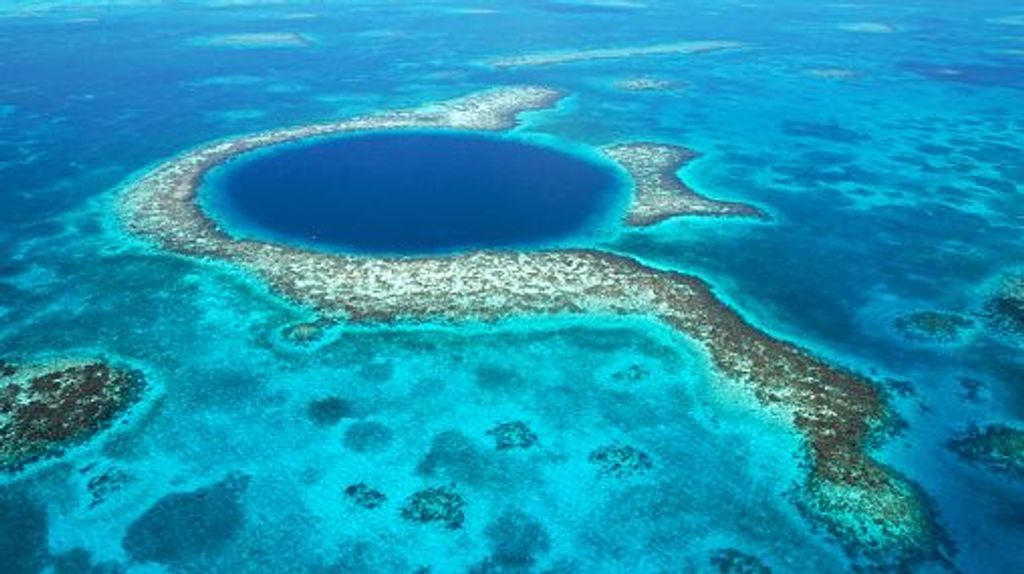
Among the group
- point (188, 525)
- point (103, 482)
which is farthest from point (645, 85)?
point (188, 525)

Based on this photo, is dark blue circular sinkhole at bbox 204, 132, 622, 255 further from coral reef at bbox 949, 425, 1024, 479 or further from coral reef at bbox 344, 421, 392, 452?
coral reef at bbox 949, 425, 1024, 479

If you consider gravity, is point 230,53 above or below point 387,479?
above

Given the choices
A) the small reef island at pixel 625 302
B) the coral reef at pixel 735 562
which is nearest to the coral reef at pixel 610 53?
the small reef island at pixel 625 302

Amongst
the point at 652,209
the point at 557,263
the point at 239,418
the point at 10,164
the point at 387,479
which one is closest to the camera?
the point at 387,479

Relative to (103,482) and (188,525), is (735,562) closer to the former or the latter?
(188,525)

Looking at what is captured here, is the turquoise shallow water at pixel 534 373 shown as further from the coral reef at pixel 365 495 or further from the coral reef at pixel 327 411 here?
the coral reef at pixel 365 495

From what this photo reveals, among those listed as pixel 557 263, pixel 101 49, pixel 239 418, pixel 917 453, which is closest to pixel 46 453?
pixel 239 418

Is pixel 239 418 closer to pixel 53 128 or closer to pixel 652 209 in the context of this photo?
pixel 652 209
